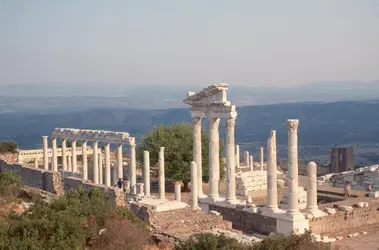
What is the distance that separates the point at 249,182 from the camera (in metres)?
39.4

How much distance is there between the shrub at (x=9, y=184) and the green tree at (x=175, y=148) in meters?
14.1

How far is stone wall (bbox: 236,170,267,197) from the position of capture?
122ft

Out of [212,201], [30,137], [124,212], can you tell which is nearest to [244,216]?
[212,201]

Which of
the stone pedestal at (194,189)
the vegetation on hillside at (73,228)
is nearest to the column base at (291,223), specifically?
the stone pedestal at (194,189)

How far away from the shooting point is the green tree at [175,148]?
40781 mm

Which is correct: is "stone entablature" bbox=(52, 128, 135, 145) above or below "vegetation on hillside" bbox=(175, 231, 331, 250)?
above

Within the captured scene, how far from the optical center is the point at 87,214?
19.5 metres

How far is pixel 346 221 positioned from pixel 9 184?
15.9m

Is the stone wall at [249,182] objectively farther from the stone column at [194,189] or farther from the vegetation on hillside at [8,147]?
the vegetation on hillside at [8,147]

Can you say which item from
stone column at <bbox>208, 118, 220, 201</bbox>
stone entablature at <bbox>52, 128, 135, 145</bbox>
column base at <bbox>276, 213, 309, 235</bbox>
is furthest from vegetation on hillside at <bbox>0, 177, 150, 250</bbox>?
stone entablature at <bbox>52, 128, 135, 145</bbox>

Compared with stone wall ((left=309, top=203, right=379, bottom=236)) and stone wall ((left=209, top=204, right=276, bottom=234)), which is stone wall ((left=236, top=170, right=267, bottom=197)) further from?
stone wall ((left=309, top=203, right=379, bottom=236))

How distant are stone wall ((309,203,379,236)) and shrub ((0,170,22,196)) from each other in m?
13.5

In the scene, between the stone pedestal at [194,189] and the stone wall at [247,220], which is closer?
the stone wall at [247,220]

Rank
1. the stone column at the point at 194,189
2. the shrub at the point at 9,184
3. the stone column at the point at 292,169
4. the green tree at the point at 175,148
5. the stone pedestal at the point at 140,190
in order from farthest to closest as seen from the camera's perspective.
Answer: the green tree at the point at 175,148, the stone pedestal at the point at 140,190, the stone column at the point at 194,189, the shrub at the point at 9,184, the stone column at the point at 292,169
